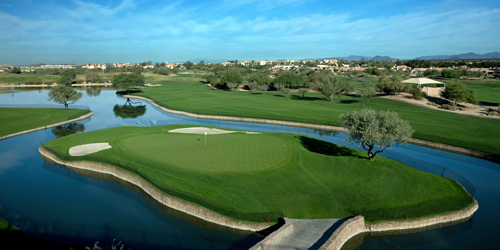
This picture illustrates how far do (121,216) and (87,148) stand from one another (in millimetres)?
15100

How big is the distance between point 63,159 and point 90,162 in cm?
373

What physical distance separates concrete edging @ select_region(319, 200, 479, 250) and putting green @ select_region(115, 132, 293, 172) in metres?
9.13

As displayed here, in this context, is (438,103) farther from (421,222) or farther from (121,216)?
(121,216)

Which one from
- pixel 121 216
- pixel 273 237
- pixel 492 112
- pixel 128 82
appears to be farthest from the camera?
pixel 128 82

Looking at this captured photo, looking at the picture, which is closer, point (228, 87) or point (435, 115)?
point (435, 115)

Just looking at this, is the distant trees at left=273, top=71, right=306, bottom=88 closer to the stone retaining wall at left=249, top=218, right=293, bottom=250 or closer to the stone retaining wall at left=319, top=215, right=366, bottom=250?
the stone retaining wall at left=319, top=215, right=366, bottom=250

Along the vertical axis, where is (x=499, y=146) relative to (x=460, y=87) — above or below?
below

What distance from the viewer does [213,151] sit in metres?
28.8

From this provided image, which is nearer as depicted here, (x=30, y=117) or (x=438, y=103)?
(x=30, y=117)

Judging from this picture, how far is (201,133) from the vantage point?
122 ft

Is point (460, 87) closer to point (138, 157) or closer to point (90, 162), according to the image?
point (138, 157)

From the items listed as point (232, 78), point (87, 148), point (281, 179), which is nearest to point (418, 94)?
point (232, 78)

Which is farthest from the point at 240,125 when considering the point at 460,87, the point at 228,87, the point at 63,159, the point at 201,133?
the point at 228,87

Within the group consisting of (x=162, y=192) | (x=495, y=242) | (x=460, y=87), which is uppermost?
(x=460, y=87)
